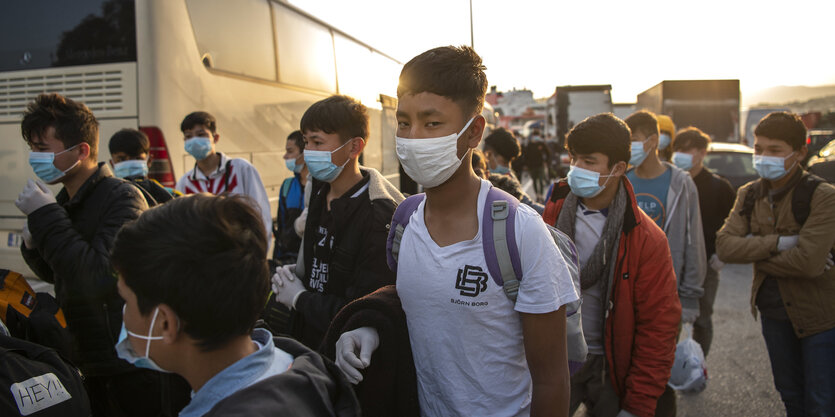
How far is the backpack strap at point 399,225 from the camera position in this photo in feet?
6.18

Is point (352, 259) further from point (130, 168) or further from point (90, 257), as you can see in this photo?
point (130, 168)

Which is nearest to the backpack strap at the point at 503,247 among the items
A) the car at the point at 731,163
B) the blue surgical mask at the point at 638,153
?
the blue surgical mask at the point at 638,153

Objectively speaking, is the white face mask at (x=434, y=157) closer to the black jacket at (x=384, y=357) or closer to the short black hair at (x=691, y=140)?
the black jacket at (x=384, y=357)

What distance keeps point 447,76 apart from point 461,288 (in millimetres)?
659

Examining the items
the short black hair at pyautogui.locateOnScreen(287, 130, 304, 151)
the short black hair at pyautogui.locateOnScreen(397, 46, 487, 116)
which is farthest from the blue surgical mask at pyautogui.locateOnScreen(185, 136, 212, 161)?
the short black hair at pyautogui.locateOnScreen(397, 46, 487, 116)

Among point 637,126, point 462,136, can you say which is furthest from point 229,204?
point 637,126

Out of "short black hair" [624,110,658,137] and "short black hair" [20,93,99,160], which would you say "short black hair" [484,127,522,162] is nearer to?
"short black hair" [624,110,658,137]

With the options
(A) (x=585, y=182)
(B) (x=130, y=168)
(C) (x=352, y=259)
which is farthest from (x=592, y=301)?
(B) (x=130, y=168)

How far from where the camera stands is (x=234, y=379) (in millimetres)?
1265

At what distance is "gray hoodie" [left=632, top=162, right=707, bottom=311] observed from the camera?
345 cm

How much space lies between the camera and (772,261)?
312 cm

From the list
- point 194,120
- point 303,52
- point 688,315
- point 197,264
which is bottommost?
point 688,315

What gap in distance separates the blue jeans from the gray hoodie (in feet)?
1.48

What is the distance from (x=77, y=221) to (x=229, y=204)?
1844mm
